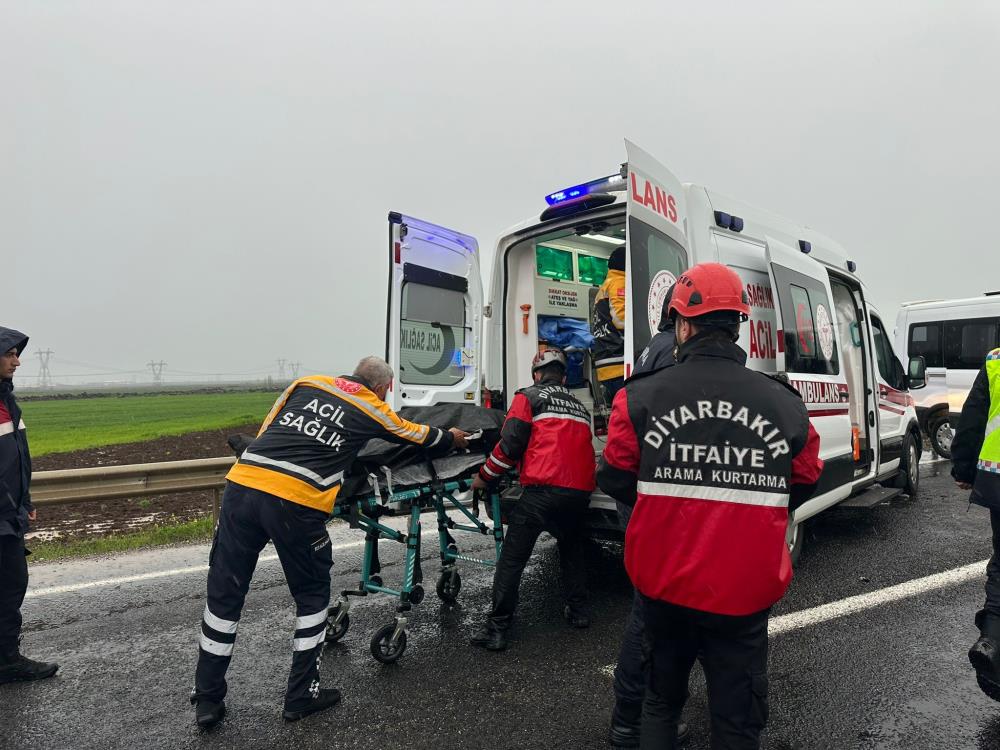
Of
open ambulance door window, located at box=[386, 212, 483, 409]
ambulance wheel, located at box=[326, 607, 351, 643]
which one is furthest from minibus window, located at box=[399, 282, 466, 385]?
ambulance wheel, located at box=[326, 607, 351, 643]

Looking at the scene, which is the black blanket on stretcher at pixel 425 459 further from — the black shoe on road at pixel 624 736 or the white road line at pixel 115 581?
the white road line at pixel 115 581

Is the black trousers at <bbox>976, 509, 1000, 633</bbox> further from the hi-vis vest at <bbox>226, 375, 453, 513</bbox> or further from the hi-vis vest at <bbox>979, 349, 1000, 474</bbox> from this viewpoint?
the hi-vis vest at <bbox>226, 375, 453, 513</bbox>

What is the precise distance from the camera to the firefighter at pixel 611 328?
15.0ft

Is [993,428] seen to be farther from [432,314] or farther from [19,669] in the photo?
[19,669]

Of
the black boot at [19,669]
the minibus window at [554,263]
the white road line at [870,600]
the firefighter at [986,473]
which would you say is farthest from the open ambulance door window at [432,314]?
the firefighter at [986,473]

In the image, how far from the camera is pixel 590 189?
4.11 meters

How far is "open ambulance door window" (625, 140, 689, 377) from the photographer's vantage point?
3404 millimetres

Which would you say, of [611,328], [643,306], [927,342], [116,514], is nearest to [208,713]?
[643,306]

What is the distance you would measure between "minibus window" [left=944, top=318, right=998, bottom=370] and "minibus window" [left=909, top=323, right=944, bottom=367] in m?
0.11

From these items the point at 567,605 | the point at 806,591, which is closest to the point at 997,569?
the point at 806,591

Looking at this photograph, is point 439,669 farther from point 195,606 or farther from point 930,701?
point 930,701

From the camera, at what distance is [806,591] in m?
4.32

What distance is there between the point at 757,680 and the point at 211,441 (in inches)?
886

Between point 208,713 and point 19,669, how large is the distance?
49.2 inches
